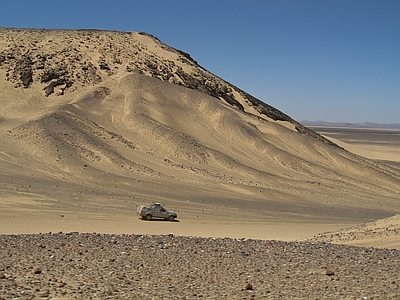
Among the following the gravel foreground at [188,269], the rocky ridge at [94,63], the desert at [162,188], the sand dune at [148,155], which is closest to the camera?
the gravel foreground at [188,269]

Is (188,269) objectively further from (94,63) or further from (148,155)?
(94,63)

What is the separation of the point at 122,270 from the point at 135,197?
61.6ft

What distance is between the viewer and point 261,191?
33.5 m

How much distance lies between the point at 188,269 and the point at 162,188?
21.3m

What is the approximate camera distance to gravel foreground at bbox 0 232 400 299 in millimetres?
8266

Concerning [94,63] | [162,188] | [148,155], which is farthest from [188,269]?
[94,63]

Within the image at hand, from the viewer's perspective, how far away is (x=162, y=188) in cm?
3142

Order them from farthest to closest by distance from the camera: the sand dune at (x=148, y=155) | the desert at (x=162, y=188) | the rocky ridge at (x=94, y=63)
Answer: the rocky ridge at (x=94, y=63), the sand dune at (x=148, y=155), the desert at (x=162, y=188)

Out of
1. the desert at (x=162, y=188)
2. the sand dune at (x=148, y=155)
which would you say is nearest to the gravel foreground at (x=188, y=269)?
the desert at (x=162, y=188)

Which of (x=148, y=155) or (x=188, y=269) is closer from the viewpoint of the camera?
(x=188, y=269)

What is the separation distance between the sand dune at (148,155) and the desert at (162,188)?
18cm

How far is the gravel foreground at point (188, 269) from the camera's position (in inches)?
325

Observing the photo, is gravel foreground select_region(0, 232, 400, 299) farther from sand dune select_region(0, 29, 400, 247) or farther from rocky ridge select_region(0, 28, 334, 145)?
rocky ridge select_region(0, 28, 334, 145)

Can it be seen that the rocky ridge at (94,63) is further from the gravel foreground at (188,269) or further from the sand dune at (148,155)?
the gravel foreground at (188,269)
